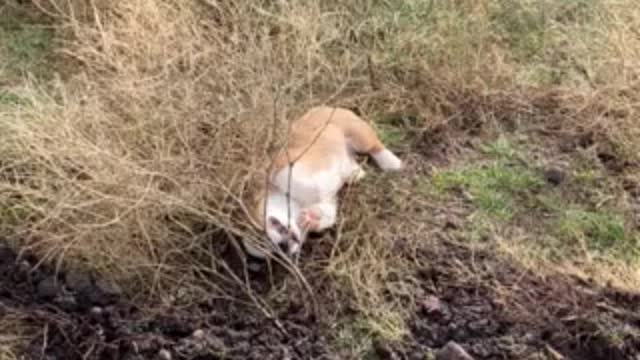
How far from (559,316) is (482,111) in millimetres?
1036

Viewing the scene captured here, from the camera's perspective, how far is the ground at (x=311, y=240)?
2691 mm

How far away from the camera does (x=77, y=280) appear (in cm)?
279

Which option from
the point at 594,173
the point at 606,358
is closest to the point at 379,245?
the point at 606,358

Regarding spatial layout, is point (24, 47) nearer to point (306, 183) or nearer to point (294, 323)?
point (306, 183)

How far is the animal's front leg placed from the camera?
2.88 metres

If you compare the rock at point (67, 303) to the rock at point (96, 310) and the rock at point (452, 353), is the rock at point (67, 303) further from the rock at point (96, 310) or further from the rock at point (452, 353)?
the rock at point (452, 353)

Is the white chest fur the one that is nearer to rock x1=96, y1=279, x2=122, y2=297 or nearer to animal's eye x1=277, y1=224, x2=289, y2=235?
animal's eye x1=277, y1=224, x2=289, y2=235

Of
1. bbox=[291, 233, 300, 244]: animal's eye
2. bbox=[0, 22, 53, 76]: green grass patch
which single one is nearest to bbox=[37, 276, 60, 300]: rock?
bbox=[291, 233, 300, 244]: animal's eye

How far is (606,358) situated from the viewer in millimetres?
2670

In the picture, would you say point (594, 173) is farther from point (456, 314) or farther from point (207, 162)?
point (207, 162)

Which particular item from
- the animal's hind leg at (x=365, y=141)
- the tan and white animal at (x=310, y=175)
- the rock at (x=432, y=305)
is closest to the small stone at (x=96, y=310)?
the tan and white animal at (x=310, y=175)

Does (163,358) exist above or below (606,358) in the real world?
above

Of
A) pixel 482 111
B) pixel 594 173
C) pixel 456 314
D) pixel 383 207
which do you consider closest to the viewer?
pixel 456 314

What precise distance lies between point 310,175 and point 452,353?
2.07ft
